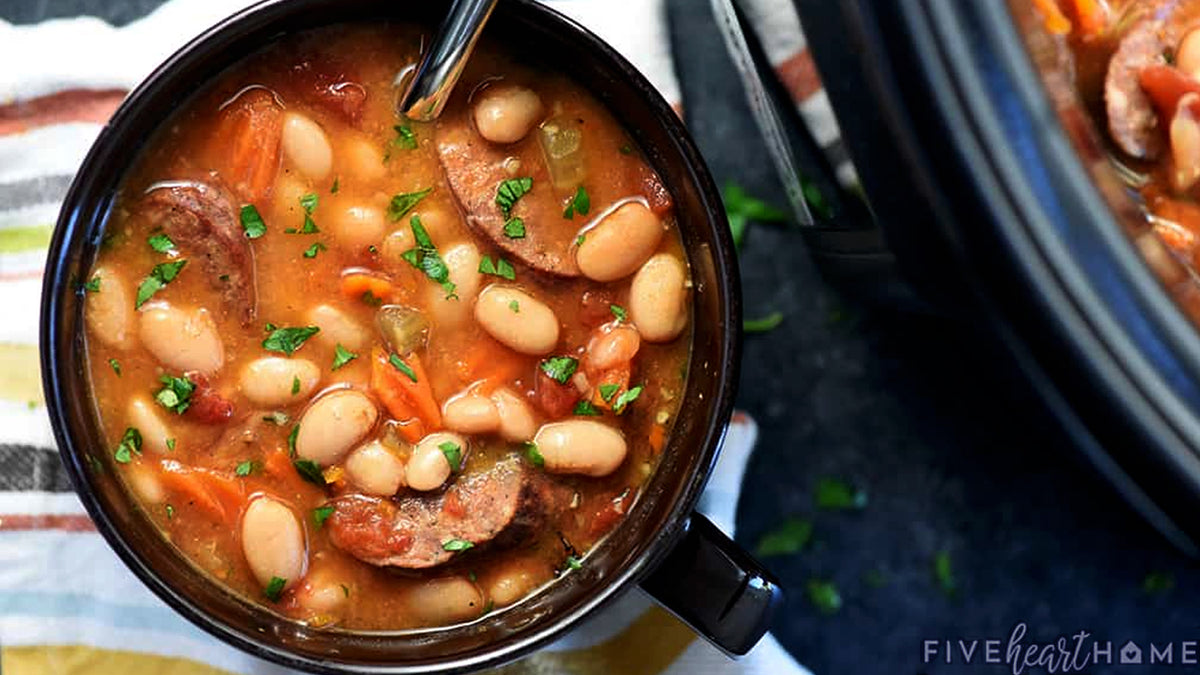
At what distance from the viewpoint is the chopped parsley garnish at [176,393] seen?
165 cm

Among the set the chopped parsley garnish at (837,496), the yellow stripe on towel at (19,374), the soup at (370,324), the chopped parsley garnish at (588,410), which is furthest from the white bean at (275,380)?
the chopped parsley garnish at (837,496)

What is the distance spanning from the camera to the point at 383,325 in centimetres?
167

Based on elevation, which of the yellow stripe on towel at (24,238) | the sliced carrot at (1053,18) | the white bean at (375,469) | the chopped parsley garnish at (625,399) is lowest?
the white bean at (375,469)

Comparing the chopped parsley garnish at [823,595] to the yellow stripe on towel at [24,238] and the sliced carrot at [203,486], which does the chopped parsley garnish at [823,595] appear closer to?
the sliced carrot at [203,486]

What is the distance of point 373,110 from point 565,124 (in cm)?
24

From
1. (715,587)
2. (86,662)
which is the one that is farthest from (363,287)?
(86,662)

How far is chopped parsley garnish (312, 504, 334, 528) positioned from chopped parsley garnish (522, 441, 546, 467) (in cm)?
25

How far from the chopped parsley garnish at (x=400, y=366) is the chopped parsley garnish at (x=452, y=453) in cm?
9

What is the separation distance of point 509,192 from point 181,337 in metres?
0.43

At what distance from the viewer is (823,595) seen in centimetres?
204

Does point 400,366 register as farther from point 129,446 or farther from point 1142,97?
point 1142,97

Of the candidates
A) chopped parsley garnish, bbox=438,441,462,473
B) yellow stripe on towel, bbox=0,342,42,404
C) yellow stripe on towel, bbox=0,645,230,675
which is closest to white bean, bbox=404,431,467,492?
chopped parsley garnish, bbox=438,441,462,473

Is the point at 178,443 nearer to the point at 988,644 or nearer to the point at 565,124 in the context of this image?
the point at 565,124

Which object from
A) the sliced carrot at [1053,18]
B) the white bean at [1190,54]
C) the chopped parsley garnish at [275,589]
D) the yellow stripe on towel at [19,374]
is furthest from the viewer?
the yellow stripe on towel at [19,374]
